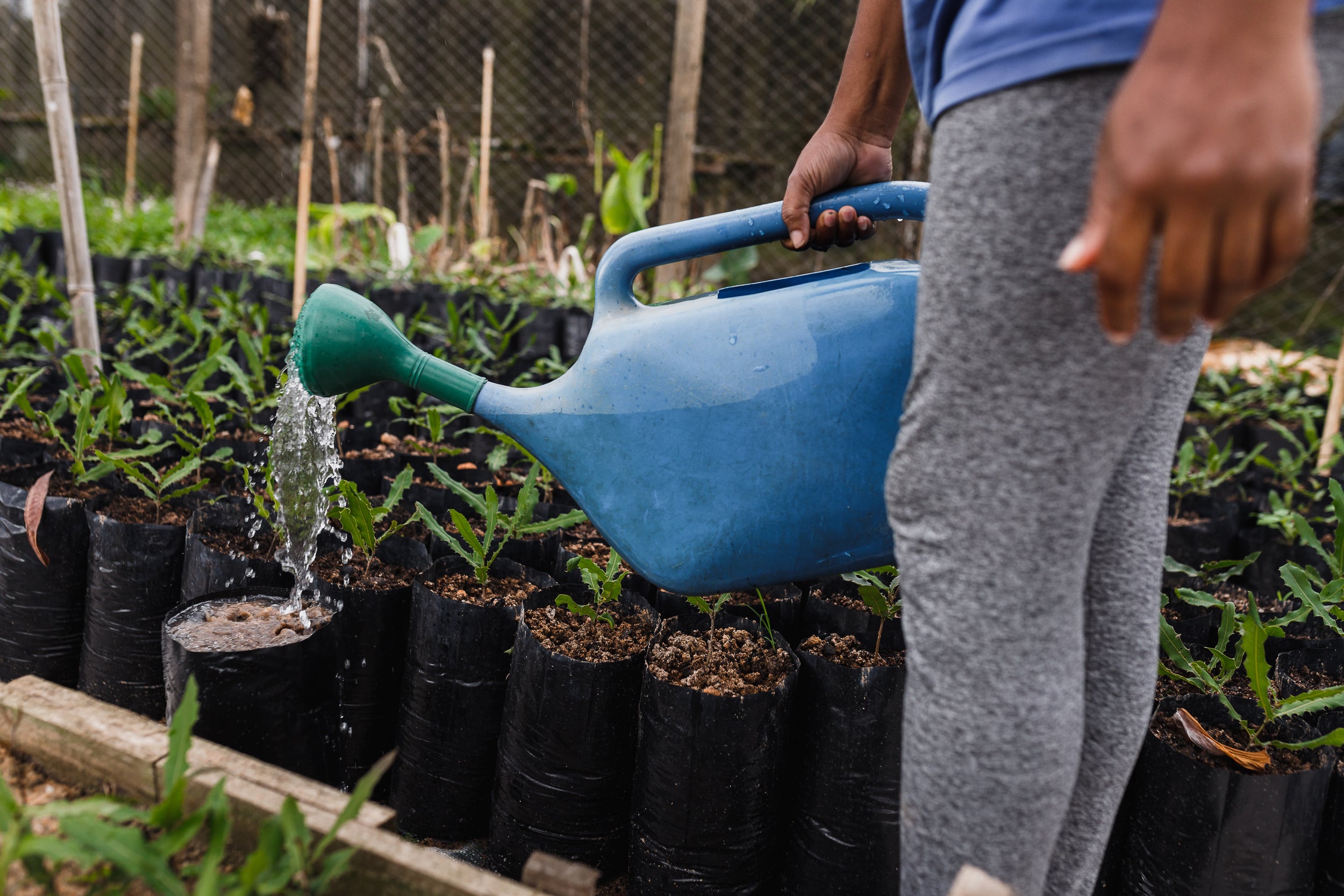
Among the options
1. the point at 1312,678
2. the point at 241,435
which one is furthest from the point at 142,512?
the point at 1312,678

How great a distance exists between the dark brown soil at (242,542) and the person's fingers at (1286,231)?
4.31 feet

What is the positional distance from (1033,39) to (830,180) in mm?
411

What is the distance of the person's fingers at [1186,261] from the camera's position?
0.46 m

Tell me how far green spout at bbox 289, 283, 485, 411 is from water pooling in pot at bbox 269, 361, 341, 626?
0.84ft

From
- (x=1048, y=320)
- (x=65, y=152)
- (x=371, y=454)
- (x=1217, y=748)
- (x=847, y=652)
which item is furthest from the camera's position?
(x=371, y=454)

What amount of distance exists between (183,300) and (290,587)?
6.43ft

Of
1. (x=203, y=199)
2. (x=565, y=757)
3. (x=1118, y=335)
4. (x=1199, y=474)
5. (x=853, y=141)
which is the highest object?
(x=203, y=199)

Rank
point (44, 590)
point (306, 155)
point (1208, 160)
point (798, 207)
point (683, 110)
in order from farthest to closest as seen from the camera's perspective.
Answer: point (683, 110)
point (306, 155)
point (44, 590)
point (798, 207)
point (1208, 160)

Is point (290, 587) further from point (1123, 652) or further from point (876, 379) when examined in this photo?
point (1123, 652)

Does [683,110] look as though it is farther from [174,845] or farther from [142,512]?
[174,845]

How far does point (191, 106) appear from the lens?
453 centimetres

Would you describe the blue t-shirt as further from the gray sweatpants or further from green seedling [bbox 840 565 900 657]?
green seedling [bbox 840 565 900 657]

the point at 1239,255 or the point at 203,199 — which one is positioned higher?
the point at 203,199

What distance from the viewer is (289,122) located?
7199mm
